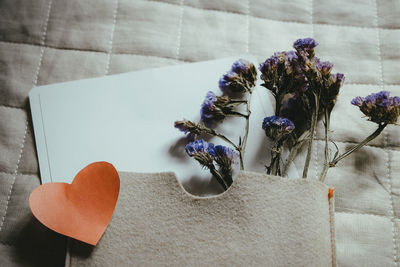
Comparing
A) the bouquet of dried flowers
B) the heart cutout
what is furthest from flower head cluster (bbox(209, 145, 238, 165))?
the heart cutout

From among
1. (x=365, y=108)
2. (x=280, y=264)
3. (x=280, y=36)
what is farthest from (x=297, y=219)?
(x=280, y=36)

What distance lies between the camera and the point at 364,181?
496 millimetres

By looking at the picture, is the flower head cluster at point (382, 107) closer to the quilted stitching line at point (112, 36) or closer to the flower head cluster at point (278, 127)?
the flower head cluster at point (278, 127)

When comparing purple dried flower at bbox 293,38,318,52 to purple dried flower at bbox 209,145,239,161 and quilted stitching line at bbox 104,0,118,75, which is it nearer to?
purple dried flower at bbox 209,145,239,161

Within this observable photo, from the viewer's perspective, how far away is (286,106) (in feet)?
1.63

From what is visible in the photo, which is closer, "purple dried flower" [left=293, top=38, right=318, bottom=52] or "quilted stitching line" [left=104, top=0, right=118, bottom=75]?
"purple dried flower" [left=293, top=38, right=318, bottom=52]

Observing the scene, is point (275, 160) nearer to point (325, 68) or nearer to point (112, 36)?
point (325, 68)

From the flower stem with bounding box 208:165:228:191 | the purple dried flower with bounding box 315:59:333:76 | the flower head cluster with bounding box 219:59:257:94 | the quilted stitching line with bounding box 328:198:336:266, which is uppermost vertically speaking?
the purple dried flower with bounding box 315:59:333:76

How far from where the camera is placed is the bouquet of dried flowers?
43cm

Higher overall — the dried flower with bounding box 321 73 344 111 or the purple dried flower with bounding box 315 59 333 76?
the purple dried flower with bounding box 315 59 333 76

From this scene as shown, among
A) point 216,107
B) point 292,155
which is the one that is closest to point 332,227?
point 292,155

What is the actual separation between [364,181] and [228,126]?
194 mm

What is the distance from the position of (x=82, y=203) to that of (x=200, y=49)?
0.91ft

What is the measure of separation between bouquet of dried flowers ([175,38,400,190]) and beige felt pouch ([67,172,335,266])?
0.10 ft
